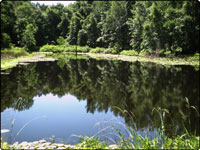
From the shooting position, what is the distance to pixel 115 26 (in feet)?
121

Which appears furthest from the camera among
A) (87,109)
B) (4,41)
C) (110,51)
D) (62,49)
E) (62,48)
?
(62,48)

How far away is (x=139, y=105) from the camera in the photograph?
6.31 m

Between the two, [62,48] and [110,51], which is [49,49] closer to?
[62,48]

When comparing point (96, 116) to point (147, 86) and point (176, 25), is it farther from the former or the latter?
point (176, 25)

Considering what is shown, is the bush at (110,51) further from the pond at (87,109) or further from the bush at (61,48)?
the pond at (87,109)

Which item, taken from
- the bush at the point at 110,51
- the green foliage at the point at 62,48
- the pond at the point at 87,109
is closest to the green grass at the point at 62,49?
the green foliage at the point at 62,48

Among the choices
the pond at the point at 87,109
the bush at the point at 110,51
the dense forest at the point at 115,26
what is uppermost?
the dense forest at the point at 115,26

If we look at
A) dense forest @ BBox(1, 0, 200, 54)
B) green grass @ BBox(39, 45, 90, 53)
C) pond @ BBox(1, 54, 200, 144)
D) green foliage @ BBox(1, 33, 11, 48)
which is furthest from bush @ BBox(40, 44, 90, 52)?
pond @ BBox(1, 54, 200, 144)

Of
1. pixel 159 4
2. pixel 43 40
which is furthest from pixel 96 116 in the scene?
pixel 43 40

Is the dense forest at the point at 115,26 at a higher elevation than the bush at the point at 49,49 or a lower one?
higher

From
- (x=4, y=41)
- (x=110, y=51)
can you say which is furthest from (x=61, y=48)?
(x=4, y=41)

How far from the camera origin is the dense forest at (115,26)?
2422cm

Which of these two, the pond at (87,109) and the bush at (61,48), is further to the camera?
the bush at (61,48)

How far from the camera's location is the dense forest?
24.2 metres
